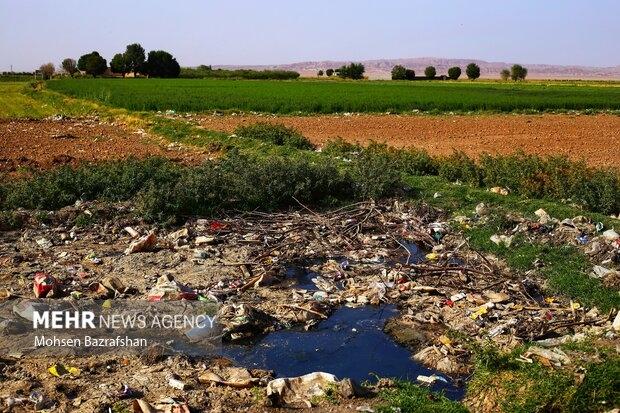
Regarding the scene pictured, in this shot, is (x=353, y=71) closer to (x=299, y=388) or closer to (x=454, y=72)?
(x=454, y=72)

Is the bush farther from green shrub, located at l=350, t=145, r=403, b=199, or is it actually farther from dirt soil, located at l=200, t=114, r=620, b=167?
green shrub, located at l=350, t=145, r=403, b=199

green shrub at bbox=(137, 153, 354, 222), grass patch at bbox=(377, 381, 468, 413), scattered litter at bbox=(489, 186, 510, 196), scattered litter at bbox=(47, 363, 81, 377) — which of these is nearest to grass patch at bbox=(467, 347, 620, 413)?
grass patch at bbox=(377, 381, 468, 413)

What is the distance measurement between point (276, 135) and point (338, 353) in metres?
10.6

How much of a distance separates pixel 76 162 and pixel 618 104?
26.4m

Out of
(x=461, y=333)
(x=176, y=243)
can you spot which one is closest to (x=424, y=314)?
(x=461, y=333)

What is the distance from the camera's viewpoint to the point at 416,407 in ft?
13.9

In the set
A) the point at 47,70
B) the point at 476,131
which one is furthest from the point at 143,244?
the point at 47,70

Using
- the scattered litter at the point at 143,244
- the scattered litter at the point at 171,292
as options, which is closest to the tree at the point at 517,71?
the scattered litter at the point at 143,244

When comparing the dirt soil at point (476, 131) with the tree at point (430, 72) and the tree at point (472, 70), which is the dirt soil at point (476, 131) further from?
the tree at point (472, 70)

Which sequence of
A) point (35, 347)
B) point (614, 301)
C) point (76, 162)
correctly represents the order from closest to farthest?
point (35, 347) → point (614, 301) → point (76, 162)

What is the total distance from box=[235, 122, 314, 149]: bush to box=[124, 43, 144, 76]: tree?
62.9m

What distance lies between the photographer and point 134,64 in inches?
2955

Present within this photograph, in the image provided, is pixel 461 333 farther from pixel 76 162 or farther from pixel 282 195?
pixel 76 162

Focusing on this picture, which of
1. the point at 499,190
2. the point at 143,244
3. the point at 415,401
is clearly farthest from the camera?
the point at 499,190
